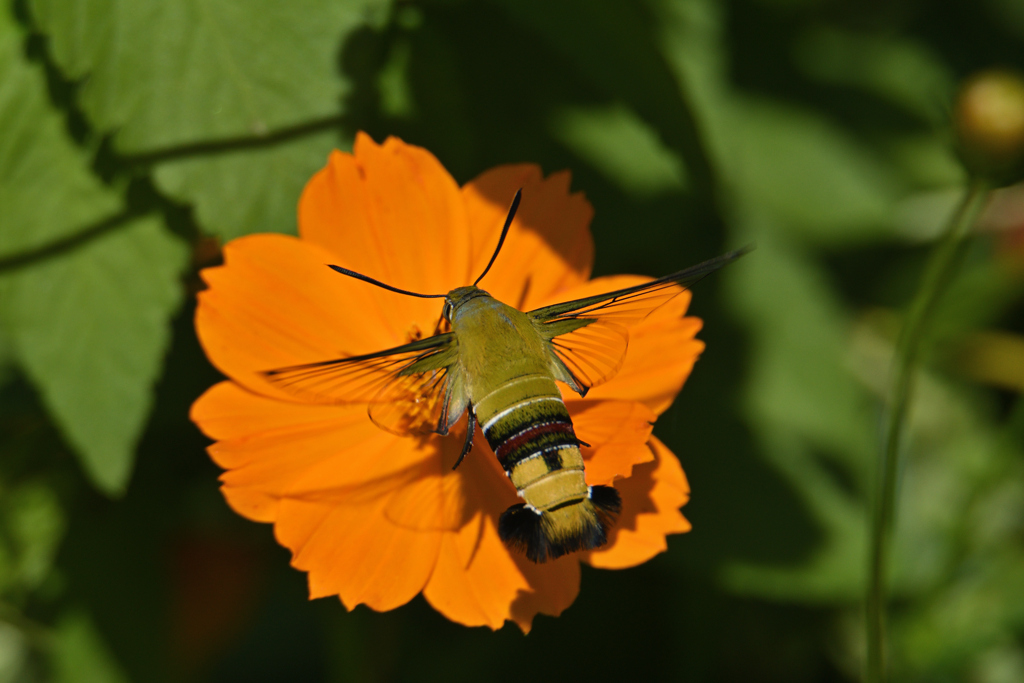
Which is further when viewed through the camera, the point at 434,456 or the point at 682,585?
the point at 682,585

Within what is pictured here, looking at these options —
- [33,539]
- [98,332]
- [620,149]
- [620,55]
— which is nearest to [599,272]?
[620,149]

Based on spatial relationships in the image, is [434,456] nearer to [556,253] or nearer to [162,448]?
[556,253]

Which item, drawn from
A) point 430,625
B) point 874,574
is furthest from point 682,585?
point 874,574

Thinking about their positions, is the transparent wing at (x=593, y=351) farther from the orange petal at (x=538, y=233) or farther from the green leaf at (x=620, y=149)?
the green leaf at (x=620, y=149)

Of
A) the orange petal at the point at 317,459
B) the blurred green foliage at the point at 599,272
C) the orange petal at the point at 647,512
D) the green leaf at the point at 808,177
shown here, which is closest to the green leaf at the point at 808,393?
the blurred green foliage at the point at 599,272

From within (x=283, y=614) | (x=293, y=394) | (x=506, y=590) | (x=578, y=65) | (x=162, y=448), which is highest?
(x=578, y=65)

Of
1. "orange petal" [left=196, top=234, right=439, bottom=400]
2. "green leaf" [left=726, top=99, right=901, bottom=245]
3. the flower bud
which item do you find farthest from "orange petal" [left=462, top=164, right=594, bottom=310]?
"green leaf" [left=726, top=99, right=901, bottom=245]
